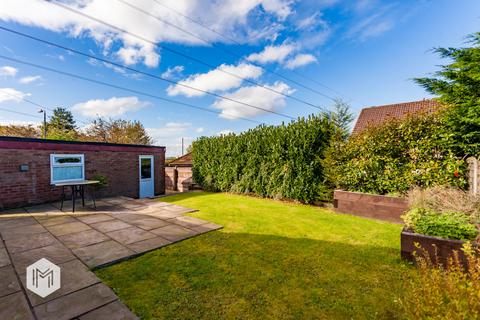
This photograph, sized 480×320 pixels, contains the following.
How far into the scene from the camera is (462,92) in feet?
16.3

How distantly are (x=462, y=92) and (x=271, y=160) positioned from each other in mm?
5710

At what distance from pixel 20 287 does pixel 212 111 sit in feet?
56.8

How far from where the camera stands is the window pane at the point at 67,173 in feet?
25.5

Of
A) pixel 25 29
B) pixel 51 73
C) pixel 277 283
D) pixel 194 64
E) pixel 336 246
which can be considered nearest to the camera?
pixel 277 283

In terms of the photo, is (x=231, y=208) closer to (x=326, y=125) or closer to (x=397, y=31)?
(x=326, y=125)

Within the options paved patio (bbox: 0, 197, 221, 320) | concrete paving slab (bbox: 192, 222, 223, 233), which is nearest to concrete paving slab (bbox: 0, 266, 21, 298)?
paved patio (bbox: 0, 197, 221, 320)

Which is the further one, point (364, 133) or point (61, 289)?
point (364, 133)

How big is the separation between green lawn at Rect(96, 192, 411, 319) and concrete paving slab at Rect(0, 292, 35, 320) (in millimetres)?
743

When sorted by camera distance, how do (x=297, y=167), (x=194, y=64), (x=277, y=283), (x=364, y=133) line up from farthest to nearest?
(x=194, y=64), (x=297, y=167), (x=364, y=133), (x=277, y=283)

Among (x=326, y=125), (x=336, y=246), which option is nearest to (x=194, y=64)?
(x=326, y=125)

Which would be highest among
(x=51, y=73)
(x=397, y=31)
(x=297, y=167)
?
(x=397, y=31)

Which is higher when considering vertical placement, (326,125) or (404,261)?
(326,125)

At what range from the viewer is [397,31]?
8648mm

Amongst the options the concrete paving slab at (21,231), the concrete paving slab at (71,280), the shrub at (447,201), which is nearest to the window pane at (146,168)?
the concrete paving slab at (21,231)
